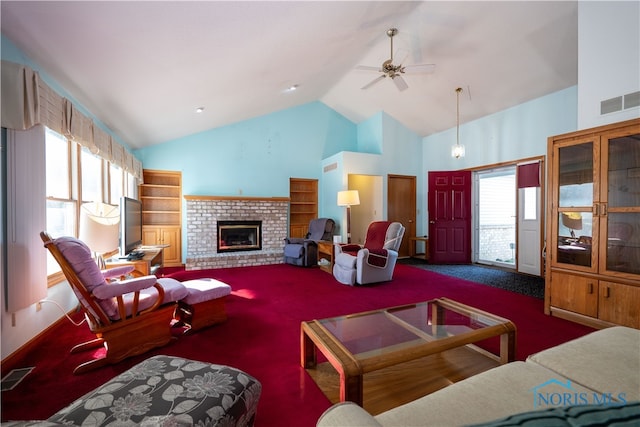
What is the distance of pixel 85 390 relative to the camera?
5.14 feet

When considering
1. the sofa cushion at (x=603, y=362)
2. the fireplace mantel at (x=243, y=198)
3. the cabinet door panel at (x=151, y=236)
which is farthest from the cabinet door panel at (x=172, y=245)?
the sofa cushion at (x=603, y=362)

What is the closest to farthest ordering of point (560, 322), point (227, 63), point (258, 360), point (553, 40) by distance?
point (258, 360), point (560, 322), point (227, 63), point (553, 40)

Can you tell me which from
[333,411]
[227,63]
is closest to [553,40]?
[227,63]

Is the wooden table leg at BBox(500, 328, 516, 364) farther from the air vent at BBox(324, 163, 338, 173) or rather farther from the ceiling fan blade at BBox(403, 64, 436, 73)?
the air vent at BBox(324, 163, 338, 173)

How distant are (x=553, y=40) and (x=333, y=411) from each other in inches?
185

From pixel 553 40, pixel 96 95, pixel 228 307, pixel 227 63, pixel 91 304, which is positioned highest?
pixel 553 40

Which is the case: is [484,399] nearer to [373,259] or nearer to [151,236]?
[373,259]

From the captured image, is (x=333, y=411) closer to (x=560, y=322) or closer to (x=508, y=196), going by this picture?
(x=560, y=322)

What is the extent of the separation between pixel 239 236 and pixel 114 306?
393 cm

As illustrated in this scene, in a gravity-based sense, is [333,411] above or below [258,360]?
above

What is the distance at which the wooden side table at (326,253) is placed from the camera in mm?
4740

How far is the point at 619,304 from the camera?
225 cm

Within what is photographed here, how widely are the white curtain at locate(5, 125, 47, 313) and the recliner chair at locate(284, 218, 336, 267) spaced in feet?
11.9

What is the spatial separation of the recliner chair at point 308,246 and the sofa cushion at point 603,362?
166 inches
